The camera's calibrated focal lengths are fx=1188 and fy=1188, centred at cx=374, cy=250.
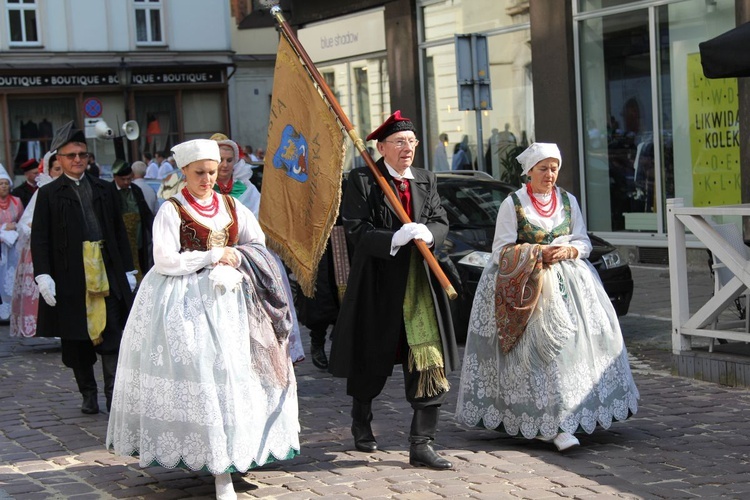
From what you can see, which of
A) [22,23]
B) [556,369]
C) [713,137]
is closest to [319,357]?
[556,369]

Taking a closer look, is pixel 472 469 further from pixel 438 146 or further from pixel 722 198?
pixel 438 146

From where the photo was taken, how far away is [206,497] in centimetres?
611

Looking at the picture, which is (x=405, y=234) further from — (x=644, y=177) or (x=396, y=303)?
(x=644, y=177)

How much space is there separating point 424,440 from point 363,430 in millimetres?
548

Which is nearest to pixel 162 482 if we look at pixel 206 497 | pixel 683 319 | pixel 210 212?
pixel 206 497

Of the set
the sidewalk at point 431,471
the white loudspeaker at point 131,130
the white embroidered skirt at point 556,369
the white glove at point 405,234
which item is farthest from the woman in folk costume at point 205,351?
the white loudspeaker at point 131,130

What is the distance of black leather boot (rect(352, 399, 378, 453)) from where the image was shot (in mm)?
6949

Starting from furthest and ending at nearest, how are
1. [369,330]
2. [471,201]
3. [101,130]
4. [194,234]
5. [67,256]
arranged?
[101,130] → [471,201] → [67,256] → [369,330] → [194,234]

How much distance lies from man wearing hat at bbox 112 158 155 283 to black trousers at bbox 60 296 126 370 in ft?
10.2

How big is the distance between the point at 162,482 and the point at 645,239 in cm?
1093

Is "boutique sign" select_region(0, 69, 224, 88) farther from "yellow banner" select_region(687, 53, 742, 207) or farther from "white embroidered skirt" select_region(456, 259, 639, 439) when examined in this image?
"white embroidered skirt" select_region(456, 259, 639, 439)

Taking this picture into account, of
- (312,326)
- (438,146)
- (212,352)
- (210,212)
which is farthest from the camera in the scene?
(438,146)

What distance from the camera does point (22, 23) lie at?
120 ft

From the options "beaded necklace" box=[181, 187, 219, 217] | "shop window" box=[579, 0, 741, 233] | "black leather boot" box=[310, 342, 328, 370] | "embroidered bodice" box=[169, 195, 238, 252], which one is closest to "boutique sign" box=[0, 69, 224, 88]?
"shop window" box=[579, 0, 741, 233]
